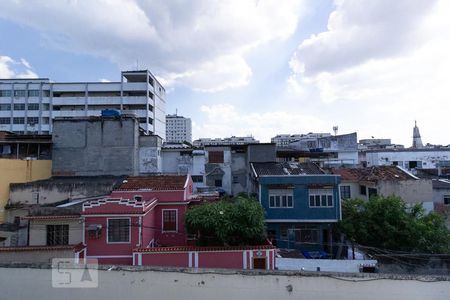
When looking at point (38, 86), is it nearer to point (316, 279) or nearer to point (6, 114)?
point (6, 114)

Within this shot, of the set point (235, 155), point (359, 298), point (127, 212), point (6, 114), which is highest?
point (6, 114)

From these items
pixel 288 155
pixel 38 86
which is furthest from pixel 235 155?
pixel 38 86

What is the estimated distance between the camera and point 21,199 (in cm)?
2016

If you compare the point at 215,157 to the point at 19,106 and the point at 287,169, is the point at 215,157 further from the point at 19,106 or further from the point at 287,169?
the point at 19,106

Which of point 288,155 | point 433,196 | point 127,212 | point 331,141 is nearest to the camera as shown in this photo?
point 127,212

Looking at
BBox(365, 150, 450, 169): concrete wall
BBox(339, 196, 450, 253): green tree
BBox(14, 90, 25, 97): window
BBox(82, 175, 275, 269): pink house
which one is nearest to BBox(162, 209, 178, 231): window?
BBox(82, 175, 275, 269): pink house

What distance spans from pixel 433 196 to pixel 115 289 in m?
22.9

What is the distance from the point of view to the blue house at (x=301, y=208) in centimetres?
1973

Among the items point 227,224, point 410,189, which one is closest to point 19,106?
point 227,224

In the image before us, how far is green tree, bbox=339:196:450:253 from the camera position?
16375 mm

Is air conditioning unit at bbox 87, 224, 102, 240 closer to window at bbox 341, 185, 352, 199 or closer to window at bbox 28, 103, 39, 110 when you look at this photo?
window at bbox 341, 185, 352, 199

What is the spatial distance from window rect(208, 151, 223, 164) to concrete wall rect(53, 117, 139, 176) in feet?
22.4

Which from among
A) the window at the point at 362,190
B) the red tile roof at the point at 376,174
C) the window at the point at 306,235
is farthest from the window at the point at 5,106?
the window at the point at 362,190

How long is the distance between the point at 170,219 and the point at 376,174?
50.6 feet
